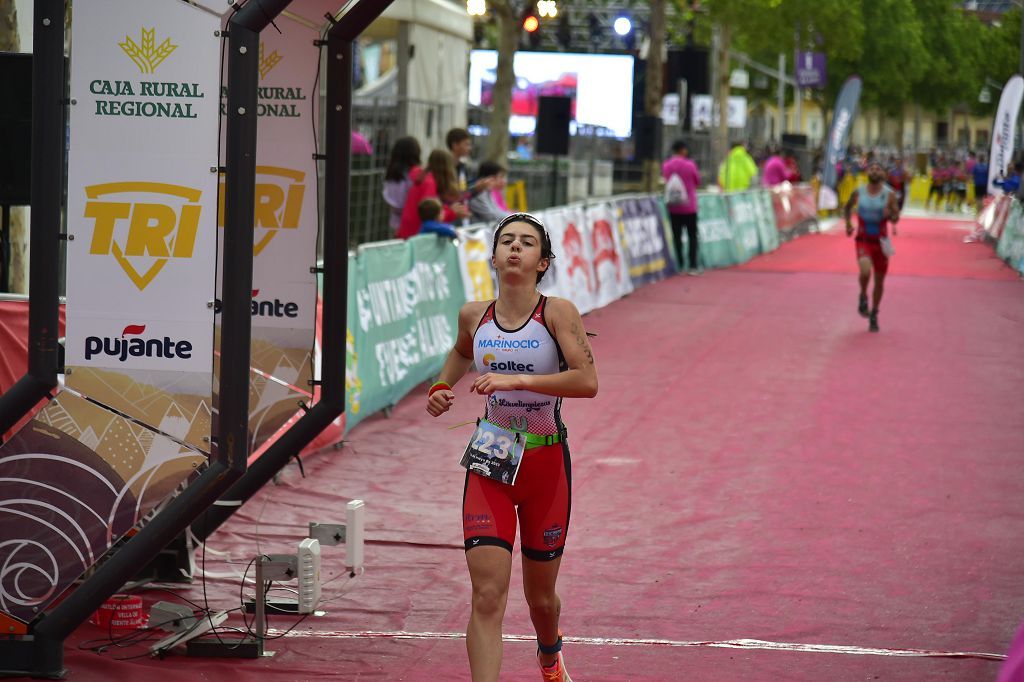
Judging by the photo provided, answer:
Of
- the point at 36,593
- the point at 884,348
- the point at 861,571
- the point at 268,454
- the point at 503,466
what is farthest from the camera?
the point at 884,348

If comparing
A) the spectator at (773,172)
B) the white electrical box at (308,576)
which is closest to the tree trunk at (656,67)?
the spectator at (773,172)

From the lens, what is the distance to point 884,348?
1667 centimetres

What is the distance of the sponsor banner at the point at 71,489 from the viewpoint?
599 centimetres

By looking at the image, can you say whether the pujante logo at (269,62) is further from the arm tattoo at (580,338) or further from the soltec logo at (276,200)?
the arm tattoo at (580,338)

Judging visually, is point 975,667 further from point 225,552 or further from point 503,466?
point 225,552

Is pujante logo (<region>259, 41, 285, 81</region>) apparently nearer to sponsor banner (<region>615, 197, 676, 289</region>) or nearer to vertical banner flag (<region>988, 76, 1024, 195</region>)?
sponsor banner (<region>615, 197, 676, 289</region>)

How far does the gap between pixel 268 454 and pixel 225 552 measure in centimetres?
114

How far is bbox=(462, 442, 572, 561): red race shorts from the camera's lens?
540cm

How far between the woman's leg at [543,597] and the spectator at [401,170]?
349 inches

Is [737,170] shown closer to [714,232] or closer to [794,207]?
[794,207]

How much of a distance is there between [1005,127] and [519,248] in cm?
2973

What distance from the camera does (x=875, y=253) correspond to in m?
17.5

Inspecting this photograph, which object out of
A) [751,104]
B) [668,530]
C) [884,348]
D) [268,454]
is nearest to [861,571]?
[668,530]

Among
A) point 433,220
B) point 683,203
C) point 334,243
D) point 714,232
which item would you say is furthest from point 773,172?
point 334,243
